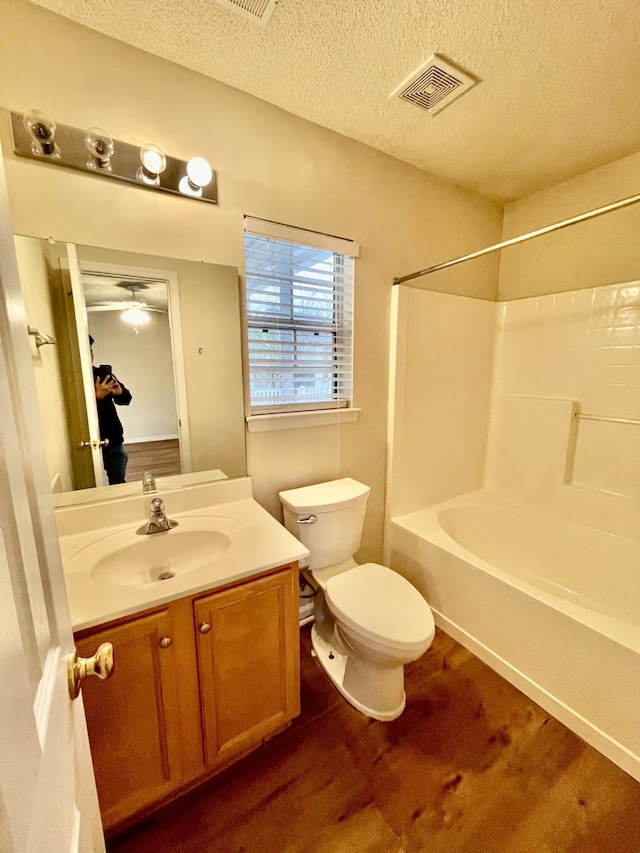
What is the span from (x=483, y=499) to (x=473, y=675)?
109cm

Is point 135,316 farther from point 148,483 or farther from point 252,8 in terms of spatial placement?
point 252,8

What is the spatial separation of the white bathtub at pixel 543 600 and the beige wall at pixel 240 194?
16.5 inches

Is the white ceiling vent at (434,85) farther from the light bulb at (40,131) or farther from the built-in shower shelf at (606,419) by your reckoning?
the built-in shower shelf at (606,419)

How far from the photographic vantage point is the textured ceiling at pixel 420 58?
1.09 metres

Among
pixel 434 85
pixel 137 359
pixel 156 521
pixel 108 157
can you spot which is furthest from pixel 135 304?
pixel 434 85

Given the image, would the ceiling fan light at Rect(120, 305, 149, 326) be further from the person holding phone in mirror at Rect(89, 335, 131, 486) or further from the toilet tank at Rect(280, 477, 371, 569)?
the toilet tank at Rect(280, 477, 371, 569)

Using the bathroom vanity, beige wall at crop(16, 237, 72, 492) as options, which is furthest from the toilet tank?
beige wall at crop(16, 237, 72, 492)

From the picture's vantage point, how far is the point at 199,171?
50.0 inches

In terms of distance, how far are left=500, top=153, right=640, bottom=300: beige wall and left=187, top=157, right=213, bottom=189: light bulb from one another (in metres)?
2.01

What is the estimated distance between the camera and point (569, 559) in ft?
6.51

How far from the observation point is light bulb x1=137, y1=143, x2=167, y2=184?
120 cm

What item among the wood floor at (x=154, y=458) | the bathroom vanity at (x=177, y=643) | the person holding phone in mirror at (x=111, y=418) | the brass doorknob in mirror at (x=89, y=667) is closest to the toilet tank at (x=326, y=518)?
the bathroom vanity at (x=177, y=643)

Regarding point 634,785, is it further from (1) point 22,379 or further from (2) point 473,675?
(1) point 22,379

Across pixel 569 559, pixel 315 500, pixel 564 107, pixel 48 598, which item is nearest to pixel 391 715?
pixel 315 500
